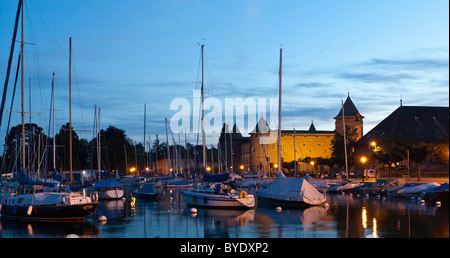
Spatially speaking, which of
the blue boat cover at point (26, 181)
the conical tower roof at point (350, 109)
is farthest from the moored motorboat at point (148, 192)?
the conical tower roof at point (350, 109)

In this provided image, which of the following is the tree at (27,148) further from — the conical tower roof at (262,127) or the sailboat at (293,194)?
the conical tower roof at (262,127)

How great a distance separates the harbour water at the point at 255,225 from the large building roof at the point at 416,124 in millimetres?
52501

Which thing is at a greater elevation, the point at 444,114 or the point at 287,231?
the point at 444,114

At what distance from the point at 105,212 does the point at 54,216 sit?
768cm

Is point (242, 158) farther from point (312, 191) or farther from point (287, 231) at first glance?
point (287, 231)

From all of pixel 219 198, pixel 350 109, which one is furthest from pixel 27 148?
pixel 350 109

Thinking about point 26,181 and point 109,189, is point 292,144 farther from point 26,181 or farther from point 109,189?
point 26,181

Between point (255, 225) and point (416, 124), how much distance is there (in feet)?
227

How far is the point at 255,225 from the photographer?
93.8ft

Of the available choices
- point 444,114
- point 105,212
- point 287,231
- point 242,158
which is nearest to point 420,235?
point 287,231

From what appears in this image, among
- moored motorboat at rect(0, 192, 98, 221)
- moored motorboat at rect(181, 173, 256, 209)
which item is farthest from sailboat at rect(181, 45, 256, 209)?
moored motorboat at rect(0, 192, 98, 221)
